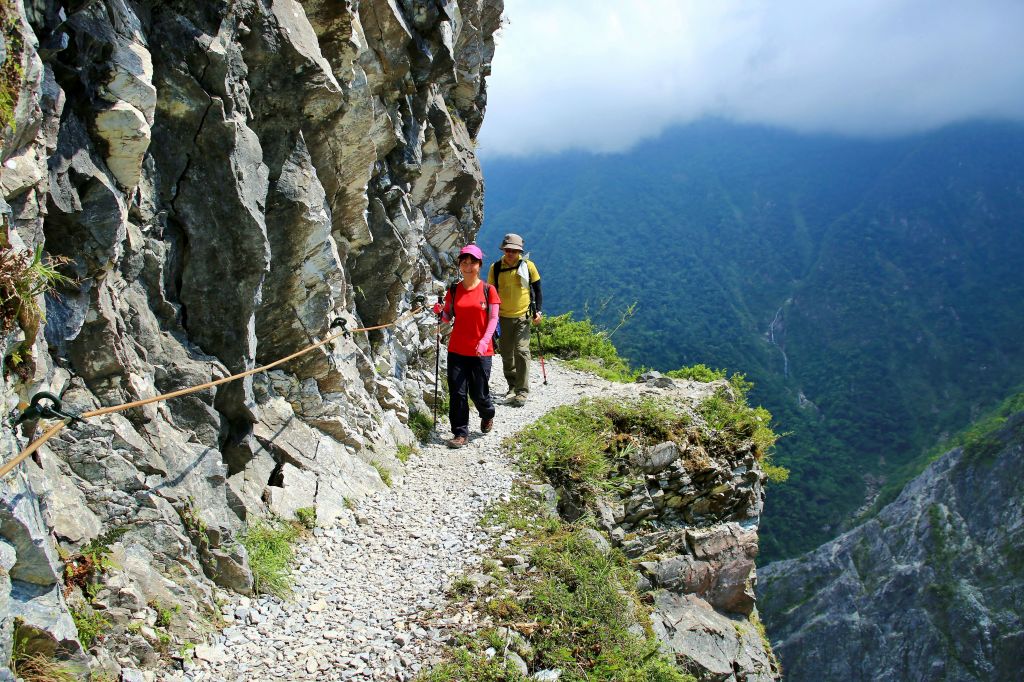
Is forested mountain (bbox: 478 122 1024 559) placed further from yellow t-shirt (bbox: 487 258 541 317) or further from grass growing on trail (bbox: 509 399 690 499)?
grass growing on trail (bbox: 509 399 690 499)

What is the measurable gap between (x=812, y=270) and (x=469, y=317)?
139m

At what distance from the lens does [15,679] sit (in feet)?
13.3

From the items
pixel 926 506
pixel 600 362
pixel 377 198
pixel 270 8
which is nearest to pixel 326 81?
pixel 270 8

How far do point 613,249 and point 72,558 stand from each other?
361 feet

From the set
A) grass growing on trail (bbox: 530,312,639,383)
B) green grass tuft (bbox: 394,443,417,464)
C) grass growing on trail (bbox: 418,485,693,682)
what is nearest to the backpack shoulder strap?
green grass tuft (bbox: 394,443,417,464)

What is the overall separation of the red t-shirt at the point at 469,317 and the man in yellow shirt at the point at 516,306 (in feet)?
5.23

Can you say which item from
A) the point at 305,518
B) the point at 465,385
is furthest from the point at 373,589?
the point at 465,385

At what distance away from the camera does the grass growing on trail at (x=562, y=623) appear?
645 cm

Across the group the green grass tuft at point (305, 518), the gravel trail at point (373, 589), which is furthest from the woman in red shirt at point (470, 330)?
the green grass tuft at point (305, 518)

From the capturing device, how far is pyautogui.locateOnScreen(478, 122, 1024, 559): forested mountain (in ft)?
299

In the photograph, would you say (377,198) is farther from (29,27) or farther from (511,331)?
(29,27)

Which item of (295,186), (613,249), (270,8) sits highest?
(613,249)

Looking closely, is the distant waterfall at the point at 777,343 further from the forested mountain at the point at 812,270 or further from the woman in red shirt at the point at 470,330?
the woman in red shirt at the point at 470,330

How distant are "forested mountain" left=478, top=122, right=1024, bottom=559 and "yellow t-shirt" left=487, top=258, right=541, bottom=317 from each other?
187ft
